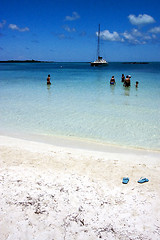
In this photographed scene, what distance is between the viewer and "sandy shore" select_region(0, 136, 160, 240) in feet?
10.7

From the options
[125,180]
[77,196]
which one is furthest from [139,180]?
[77,196]

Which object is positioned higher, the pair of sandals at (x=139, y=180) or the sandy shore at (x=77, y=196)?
the pair of sandals at (x=139, y=180)

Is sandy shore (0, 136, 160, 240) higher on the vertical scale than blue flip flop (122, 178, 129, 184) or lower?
lower

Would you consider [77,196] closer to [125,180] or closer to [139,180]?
[125,180]

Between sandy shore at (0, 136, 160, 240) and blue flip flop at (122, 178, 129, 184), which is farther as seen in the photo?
blue flip flop at (122, 178, 129, 184)

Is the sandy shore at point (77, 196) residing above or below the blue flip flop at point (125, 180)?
below

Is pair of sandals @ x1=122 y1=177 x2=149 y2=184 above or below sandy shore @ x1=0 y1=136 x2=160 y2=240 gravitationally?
above

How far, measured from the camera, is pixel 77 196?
158 inches

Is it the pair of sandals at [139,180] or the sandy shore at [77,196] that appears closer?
the sandy shore at [77,196]

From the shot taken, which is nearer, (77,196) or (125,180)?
(77,196)

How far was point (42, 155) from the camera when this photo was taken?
5965mm

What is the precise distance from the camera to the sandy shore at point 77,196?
3252 millimetres

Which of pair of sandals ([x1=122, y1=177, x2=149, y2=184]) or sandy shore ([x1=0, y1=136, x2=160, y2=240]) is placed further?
pair of sandals ([x1=122, y1=177, x2=149, y2=184])

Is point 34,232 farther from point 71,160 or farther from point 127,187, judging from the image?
point 71,160
